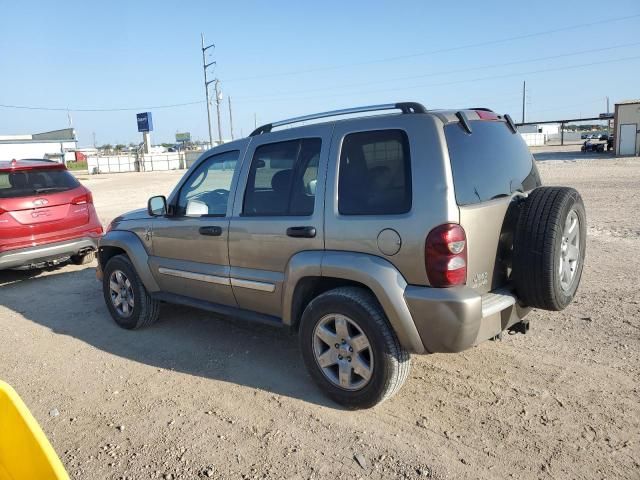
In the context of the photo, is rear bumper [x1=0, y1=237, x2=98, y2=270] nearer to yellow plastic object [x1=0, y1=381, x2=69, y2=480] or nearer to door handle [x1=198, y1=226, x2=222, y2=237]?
door handle [x1=198, y1=226, x2=222, y2=237]

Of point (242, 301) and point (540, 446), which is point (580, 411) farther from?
point (242, 301)

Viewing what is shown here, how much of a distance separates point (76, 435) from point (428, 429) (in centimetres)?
228

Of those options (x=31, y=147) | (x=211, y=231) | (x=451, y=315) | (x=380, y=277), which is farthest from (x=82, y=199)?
(x=31, y=147)

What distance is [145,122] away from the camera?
→ 58.9 metres

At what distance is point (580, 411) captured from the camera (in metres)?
3.29

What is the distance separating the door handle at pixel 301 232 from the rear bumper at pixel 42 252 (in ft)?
15.9

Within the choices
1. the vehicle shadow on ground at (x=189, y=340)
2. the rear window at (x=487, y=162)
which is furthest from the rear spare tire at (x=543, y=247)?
the vehicle shadow on ground at (x=189, y=340)

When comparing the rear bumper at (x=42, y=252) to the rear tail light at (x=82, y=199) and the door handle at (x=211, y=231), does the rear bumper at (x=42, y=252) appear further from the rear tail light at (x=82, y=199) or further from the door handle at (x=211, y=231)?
the door handle at (x=211, y=231)

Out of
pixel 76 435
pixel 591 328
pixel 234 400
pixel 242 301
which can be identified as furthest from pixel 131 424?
pixel 591 328

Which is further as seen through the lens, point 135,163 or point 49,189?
point 135,163

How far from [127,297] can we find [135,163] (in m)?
49.7

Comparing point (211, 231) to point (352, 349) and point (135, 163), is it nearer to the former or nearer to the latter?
point (352, 349)

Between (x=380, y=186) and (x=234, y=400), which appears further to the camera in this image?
(x=234, y=400)

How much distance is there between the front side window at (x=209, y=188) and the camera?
4355 mm
